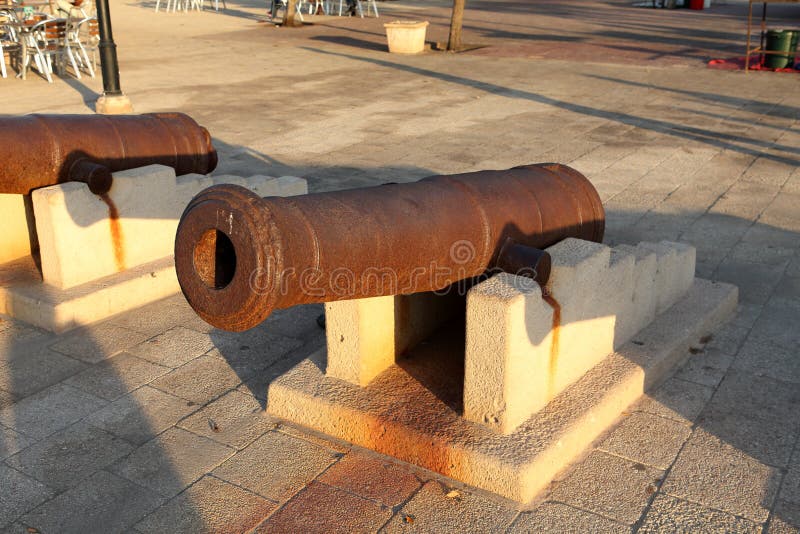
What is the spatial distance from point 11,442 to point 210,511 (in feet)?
4.00

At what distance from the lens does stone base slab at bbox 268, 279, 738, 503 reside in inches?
151

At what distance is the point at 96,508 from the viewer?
3.68 metres

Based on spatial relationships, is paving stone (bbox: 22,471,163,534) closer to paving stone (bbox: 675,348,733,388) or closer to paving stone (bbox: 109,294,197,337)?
paving stone (bbox: 109,294,197,337)

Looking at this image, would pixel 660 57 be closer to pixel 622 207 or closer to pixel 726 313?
pixel 622 207

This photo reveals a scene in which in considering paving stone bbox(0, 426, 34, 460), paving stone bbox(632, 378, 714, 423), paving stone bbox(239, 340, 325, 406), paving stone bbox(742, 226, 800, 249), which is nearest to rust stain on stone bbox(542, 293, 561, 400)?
paving stone bbox(632, 378, 714, 423)

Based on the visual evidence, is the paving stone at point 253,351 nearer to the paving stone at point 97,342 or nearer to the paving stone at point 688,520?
the paving stone at point 97,342

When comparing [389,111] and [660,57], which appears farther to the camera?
[660,57]

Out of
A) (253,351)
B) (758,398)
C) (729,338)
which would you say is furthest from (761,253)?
(253,351)

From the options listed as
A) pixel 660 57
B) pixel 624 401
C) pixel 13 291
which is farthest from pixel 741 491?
pixel 660 57

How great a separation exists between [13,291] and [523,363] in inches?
141

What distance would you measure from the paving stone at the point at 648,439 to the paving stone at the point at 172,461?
184cm

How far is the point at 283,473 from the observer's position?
394 centimetres

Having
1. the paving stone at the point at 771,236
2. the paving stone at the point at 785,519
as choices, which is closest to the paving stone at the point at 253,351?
the paving stone at the point at 785,519

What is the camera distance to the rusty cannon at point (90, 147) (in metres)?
5.65
